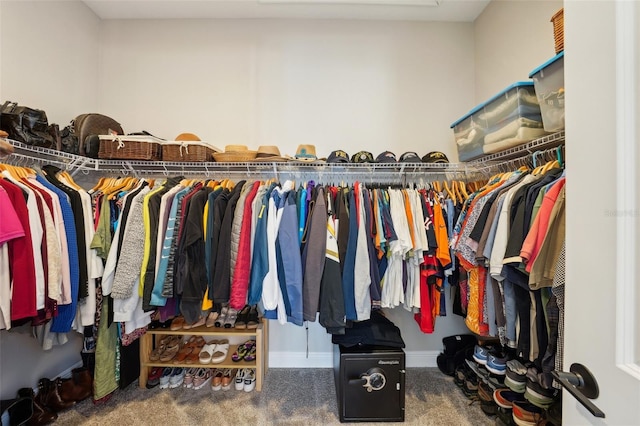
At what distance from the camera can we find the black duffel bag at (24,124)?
1.30 meters

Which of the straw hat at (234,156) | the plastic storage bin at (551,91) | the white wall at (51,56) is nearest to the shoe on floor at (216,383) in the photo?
the straw hat at (234,156)

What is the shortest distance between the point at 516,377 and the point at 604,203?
4.56 ft

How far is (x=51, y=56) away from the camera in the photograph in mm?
1776

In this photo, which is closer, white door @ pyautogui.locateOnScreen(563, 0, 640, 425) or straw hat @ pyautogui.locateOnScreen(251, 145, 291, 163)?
white door @ pyautogui.locateOnScreen(563, 0, 640, 425)

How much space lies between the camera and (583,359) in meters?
0.54

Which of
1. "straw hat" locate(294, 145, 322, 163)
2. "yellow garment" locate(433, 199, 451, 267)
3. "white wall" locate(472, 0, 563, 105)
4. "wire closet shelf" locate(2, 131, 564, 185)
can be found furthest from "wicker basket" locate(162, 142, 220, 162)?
"white wall" locate(472, 0, 563, 105)

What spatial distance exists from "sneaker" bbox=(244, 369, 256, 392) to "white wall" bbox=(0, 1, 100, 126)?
2.33 m

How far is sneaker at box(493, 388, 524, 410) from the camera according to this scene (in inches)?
55.6

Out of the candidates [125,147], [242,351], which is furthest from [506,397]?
[125,147]

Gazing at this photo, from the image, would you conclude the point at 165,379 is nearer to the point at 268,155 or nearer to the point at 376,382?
the point at 376,382

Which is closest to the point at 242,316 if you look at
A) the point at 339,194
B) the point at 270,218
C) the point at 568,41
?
the point at 270,218

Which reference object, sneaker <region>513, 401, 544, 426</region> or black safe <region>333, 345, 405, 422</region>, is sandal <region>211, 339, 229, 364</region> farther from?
sneaker <region>513, 401, 544, 426</region>

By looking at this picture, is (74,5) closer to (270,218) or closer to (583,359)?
(270,218)

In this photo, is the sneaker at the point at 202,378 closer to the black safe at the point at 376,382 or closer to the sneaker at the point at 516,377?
the black safe at the point at 376,382
